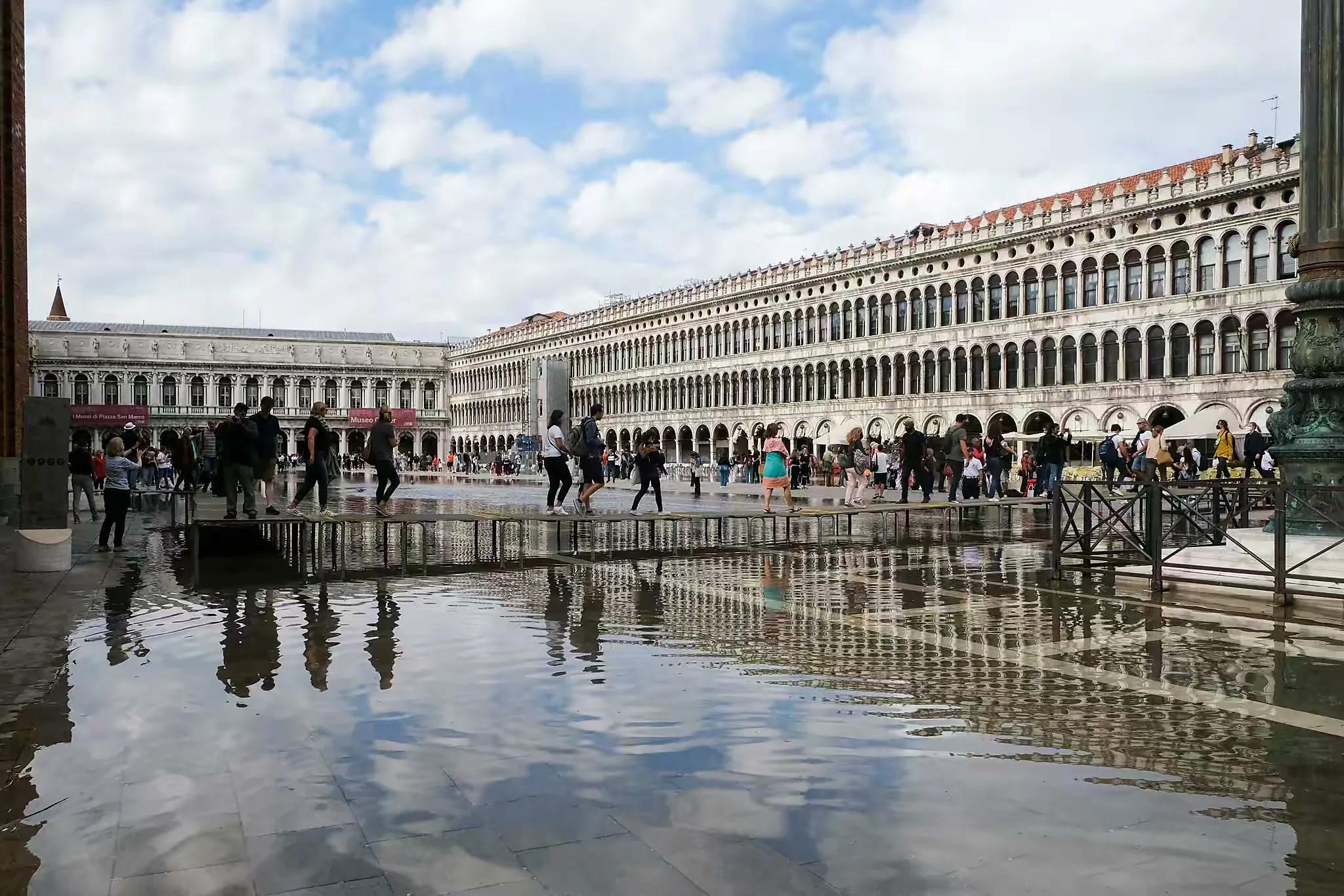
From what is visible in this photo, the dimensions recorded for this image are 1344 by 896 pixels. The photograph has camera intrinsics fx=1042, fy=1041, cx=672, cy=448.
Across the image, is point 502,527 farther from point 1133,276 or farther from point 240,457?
point 1133,276

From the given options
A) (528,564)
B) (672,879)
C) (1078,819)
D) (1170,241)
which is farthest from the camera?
(1170,241)

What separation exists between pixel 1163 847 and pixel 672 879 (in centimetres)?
167

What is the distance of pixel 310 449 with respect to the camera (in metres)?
13.3

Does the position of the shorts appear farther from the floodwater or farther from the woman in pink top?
the floodwater

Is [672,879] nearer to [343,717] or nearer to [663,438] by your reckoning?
[343,717]

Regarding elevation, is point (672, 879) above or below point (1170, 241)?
below

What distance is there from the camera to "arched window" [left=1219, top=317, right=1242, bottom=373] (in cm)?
4012

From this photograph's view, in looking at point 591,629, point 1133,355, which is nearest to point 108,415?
point 1133,355

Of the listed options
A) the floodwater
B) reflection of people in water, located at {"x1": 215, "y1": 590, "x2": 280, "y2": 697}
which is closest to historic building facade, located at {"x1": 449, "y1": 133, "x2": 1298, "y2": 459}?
the floodwater

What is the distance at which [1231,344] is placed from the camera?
133ft

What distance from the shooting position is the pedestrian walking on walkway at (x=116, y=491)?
44.8 ft

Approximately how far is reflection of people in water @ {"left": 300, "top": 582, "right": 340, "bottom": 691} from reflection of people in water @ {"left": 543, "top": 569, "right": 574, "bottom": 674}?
54.5 inches

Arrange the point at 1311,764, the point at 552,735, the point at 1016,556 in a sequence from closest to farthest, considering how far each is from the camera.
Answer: the point at 1311,764 < the point at 552,735 < the point at 1016,556

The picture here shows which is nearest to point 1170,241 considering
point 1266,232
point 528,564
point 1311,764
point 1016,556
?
point 1266,232
